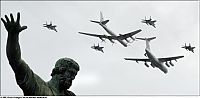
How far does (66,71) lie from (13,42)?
1.30 metres

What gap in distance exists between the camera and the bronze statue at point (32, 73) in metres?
7.01

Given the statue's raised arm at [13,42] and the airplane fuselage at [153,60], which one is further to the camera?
the airplane fuselage at [153,60]

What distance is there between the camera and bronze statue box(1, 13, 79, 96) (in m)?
7.01

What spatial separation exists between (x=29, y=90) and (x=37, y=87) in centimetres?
15

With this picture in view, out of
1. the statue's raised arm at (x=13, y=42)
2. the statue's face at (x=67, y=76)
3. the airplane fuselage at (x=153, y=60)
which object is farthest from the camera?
the airplane fuselage at (x=153, y=60)

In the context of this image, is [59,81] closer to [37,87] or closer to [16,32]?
[37,87]

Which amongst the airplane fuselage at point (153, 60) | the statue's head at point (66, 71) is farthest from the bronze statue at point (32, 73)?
the airplane fuselage at point (153, 60)

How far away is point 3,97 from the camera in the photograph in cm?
757

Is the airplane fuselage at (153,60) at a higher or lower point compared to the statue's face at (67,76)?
higher

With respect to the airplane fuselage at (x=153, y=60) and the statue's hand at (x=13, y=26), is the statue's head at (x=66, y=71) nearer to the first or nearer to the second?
the statue's hand at (x=13, y=26)

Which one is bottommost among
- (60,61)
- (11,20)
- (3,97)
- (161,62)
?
(3,97)

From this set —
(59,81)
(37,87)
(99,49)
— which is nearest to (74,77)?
(59,81)

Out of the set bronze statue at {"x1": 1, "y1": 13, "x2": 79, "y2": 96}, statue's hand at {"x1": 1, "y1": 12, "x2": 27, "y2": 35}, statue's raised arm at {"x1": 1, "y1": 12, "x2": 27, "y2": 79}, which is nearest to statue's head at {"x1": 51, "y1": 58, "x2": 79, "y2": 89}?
bronze statue at {"x1": 1, "y1": 13, "x2": 79, "y2": 96}

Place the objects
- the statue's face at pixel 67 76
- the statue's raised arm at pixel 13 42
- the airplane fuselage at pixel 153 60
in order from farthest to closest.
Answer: the airplane fuselage at pixel 153 60 → the statue's face at pixel 67 76 → the statue's raised arm at pixel 13 42
